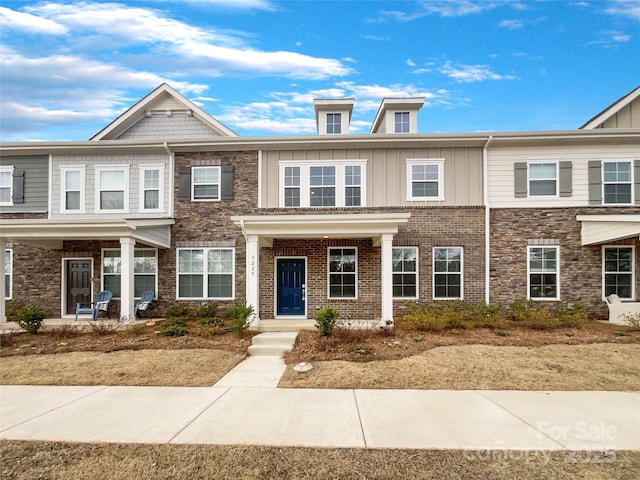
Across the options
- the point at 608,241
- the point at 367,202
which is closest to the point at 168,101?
the point at 367,202

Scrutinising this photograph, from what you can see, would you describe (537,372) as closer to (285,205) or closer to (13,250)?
(285,205)

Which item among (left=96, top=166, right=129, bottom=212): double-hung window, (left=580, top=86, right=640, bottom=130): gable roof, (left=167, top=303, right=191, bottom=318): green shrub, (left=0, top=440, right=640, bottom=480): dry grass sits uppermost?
(left=580, top=86, right=640, bottom=130): gable roof

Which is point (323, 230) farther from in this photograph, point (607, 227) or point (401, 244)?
point (607, 227)

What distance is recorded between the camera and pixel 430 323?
10.6 metres

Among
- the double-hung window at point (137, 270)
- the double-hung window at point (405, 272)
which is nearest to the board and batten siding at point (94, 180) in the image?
the double-hung window at point (137, 270)

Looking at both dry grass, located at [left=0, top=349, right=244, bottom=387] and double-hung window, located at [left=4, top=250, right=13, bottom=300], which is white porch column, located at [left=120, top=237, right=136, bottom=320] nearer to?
dry grass, located at [left=0, top=349, right=244, bottom=387]

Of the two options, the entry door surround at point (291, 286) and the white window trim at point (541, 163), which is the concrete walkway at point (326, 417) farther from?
the white window trim at point (541, 163)

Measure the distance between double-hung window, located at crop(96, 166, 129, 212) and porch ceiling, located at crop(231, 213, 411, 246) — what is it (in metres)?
5.21

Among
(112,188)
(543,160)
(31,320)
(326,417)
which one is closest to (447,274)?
(543,160)

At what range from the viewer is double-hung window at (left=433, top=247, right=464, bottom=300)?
12922mm

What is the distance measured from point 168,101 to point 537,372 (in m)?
15.6

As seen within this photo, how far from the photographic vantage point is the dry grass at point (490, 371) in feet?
21.6

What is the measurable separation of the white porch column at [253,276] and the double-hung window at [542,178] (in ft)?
30.0

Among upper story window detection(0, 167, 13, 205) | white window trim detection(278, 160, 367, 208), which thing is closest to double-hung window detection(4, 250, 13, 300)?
upper story window detection(0, 167, 13, 205)
